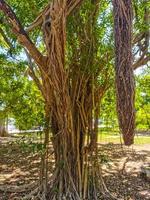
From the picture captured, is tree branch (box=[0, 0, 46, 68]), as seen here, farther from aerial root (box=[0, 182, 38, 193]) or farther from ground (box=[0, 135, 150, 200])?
aerial root (box=[0, 182, 38, 193])

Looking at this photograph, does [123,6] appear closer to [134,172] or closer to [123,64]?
[123,64]

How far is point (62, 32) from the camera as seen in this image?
3.63 meters

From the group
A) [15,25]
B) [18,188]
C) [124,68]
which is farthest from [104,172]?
[124,68]

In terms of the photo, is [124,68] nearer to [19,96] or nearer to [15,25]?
[15,25]

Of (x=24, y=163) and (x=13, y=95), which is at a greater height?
(x=13, y=95)

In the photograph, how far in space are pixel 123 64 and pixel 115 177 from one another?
12.2 ft

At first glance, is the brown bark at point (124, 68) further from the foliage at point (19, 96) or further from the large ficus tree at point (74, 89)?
the foliage at point (19, 96)

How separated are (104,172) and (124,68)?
13.1 feet

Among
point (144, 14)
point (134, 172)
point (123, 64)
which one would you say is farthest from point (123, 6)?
point (134, 172)

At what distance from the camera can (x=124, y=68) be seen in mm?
2129

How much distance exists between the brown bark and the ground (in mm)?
2056

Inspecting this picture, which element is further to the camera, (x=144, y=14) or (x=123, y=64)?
(x=144, y=14)

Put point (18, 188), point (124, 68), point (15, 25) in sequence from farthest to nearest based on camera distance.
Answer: point (18, 188) → point (15, 25) → point (124, 68)

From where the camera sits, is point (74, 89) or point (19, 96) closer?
point (74, 89)
